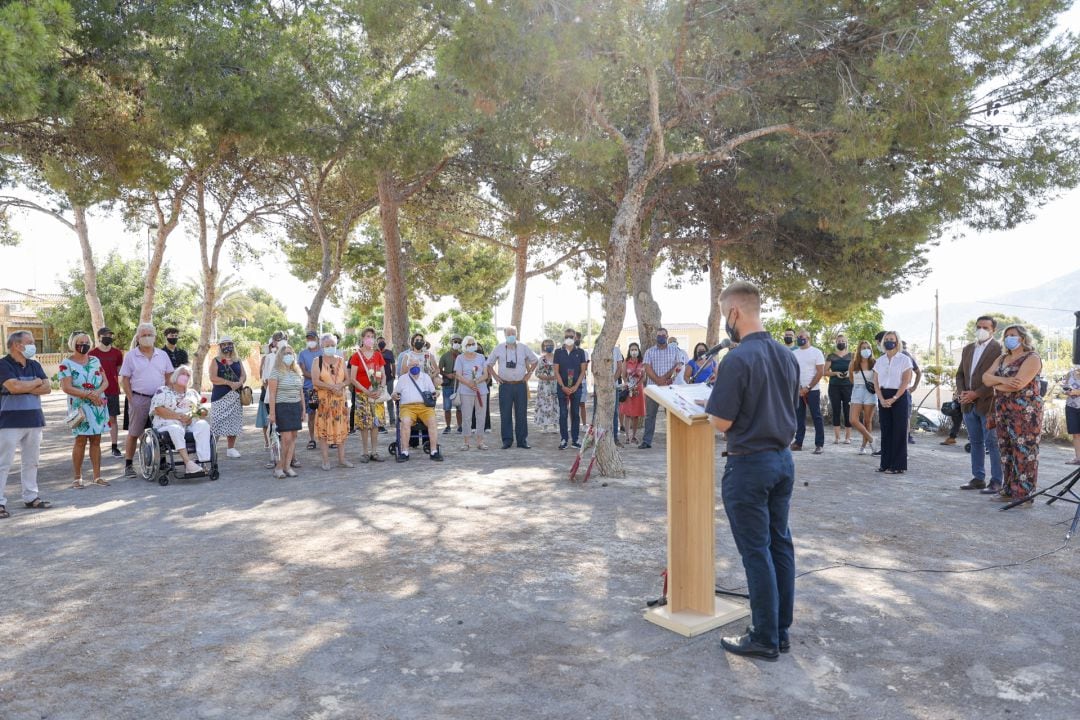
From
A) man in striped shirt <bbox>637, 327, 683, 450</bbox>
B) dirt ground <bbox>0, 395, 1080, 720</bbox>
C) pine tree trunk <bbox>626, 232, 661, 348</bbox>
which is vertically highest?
pine tree trunk <bbox>626, 232, 661, 348</bbox>

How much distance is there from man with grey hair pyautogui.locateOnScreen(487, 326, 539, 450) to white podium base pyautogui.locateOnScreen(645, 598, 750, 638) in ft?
22.8

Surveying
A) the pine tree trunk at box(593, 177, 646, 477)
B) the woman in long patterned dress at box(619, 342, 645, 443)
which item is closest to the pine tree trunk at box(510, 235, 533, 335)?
the woman in long patterned dress at box(619, 342, 645, 443)

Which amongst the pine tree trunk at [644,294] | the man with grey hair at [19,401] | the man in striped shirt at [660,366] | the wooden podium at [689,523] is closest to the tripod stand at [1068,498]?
the wooden podium at [689,523]

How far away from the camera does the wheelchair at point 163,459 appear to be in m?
8.61

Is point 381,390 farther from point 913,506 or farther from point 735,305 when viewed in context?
point 735,305

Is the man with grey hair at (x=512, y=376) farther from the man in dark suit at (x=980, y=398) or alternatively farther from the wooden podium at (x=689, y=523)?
the wooden podium at (x=689, y=523)

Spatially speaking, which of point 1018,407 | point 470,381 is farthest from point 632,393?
point 1018,407

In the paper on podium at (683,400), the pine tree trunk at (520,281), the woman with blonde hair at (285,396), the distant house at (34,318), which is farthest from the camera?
the distant house at (34,318)

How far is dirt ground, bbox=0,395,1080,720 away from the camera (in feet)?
10.9

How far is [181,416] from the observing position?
28.3ft

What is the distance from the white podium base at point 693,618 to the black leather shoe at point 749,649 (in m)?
0.24

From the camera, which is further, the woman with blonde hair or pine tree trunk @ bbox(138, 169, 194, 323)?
pine tree trunk @ bbox(138, 169, 194, 323)

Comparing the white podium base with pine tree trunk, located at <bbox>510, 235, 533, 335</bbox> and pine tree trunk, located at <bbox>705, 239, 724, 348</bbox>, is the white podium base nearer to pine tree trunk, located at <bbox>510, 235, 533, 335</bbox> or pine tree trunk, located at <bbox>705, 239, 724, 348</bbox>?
pine tree trunk, located at <bbox>705, 239, 724, 348</bbox>

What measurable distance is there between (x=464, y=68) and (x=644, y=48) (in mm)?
1977
